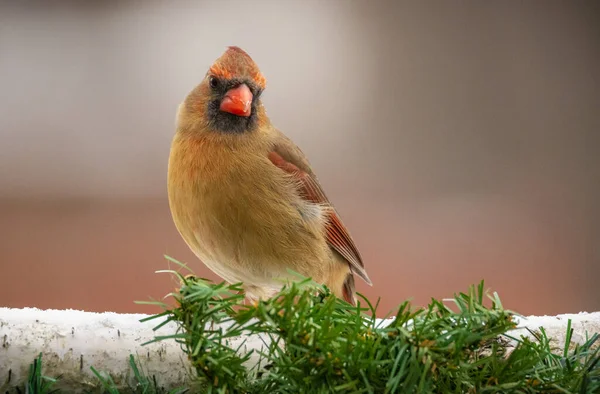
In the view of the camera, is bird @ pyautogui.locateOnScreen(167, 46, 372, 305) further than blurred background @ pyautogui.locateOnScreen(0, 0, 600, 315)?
No

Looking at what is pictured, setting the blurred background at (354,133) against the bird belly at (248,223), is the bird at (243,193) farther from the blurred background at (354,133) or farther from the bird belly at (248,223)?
the blurred background at (354,133)

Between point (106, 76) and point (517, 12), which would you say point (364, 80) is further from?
point (106, 76)

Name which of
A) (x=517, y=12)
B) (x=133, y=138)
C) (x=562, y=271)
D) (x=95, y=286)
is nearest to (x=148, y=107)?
(x=133, y=138)

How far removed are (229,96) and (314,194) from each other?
264 millimetres

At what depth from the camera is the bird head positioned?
1.14 meters

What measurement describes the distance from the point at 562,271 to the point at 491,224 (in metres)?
0.25

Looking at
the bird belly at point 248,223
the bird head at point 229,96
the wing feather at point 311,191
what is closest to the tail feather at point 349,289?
the wing feather at point 311,191

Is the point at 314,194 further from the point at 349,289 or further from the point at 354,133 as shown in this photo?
the point at 354,133

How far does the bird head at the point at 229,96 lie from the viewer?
1140mm

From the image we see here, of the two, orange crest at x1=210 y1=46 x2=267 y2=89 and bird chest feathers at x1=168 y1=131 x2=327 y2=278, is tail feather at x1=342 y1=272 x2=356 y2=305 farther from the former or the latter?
orange crest at x1=210 y1=46 x2=267 y2=89

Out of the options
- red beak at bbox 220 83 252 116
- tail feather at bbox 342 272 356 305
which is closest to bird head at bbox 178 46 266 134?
red beak at bbox 220 83 252 116

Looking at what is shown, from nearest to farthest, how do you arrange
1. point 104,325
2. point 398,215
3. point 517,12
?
point 104,325 → point 517,12 → point 398,215

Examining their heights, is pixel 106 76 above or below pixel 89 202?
above

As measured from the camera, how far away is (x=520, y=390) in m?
0.72
